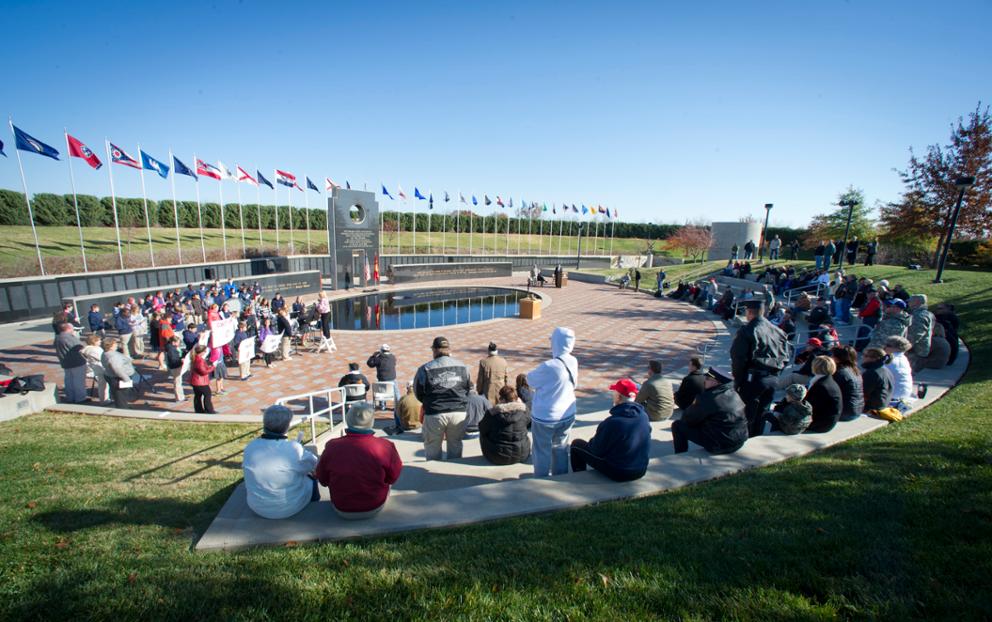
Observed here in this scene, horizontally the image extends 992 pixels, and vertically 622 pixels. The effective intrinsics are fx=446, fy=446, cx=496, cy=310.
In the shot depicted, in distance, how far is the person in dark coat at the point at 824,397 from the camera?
560 centimetres

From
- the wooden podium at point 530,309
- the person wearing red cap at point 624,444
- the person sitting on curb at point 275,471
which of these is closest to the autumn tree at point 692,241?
the wooden podium at point 530,309

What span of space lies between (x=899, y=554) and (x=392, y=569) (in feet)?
10.9

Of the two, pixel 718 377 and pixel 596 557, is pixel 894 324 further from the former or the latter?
pixel 596 557

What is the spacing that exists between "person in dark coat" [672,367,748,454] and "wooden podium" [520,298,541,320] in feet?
46.6

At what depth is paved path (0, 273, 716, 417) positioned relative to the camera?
10.4m

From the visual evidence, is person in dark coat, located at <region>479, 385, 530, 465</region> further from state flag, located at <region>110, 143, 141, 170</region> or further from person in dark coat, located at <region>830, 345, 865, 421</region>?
state flag, located at <region>110, 143, 141, 170</region>

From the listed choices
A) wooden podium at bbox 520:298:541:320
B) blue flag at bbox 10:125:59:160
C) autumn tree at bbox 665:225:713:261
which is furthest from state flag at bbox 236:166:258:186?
autumn tree at bbox 665:225:713:261

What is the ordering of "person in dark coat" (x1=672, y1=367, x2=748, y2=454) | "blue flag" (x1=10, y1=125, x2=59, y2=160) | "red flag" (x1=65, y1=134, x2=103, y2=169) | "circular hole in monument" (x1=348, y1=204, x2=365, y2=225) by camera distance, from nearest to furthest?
"person in dark coat" (x1=672, y1=367, x2=748, y2=454)
"blue flag" (x1=10, y1=125, x2=59, y2=160)
"red flag" (x1=65, y1=134, x2=103, y2=169)
"circular hole in monument" (x1=348, y1=204, x2=365, y2=225)

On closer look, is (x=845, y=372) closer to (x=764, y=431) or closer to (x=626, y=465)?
(x=764, y=431)

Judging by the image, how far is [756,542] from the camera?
3.18m

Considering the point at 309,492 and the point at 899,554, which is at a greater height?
the point at 899,554

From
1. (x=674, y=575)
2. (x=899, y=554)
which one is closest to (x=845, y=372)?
(x=899, y=554)

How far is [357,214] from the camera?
27938 mm

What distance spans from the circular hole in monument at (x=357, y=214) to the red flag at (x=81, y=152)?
11.6m
